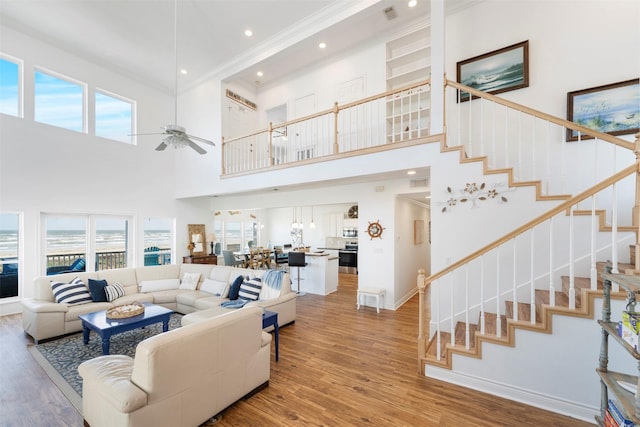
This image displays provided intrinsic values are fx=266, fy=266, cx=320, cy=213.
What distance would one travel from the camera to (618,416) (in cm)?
155

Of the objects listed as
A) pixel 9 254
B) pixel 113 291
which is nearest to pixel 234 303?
pixel 113 291

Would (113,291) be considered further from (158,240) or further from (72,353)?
(158,240)

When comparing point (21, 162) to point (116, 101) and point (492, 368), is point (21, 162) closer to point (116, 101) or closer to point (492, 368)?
point (116, 101)

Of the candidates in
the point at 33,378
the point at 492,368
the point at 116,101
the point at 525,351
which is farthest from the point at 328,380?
the point at 116,101

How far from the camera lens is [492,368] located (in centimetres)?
261

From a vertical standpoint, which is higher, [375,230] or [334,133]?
[334,133]

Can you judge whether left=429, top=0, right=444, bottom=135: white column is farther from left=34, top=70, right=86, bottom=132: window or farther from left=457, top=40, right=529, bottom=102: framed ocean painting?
left=34, top=70, right=86, bottom=132: window

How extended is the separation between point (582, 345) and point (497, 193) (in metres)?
1.62

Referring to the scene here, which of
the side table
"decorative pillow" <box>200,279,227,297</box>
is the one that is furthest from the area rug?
the side table

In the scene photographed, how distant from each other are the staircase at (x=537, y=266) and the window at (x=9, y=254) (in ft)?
24.1

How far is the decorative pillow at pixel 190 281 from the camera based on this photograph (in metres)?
5.30

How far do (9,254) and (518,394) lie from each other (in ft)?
27.3

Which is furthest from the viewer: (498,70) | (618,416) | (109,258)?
(109,258)

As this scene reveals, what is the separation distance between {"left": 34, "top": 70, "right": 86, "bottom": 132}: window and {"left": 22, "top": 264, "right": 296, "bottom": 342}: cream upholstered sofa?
3523mm
